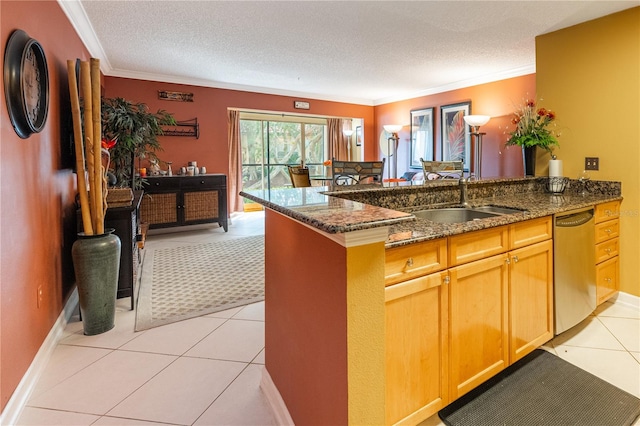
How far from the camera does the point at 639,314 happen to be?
9.03 feet

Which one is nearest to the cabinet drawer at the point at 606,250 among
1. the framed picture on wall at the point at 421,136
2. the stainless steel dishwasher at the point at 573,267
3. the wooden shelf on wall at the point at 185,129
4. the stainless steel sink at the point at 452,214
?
the stainless steel dishwasher at the point at 573,267

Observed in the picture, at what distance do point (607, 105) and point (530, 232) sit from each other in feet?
6.09

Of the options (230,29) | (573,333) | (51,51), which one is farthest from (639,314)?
(51,51)

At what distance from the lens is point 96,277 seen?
7.86 feet

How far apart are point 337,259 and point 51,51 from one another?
2769 mm

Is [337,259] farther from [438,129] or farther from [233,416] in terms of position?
[438,129]

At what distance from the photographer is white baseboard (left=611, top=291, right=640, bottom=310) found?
2.85 metres

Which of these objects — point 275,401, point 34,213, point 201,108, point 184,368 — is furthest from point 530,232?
point 201,108

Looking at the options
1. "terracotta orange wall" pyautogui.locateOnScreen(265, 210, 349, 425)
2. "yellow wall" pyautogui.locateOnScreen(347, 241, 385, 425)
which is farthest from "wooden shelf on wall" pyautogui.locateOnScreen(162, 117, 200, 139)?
"yellow wall" pyautogui.locateOnScreen(347, 241, 385, 425)

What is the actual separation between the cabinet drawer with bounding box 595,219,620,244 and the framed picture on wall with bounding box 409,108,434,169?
4044 millimetres

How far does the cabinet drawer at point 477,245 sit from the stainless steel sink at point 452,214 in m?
0.49

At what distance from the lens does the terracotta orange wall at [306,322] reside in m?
1.13

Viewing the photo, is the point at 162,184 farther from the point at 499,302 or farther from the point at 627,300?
the point at 627,300

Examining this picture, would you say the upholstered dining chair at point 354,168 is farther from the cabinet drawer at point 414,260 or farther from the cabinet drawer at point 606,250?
the cabinet drawer at point 606,250
